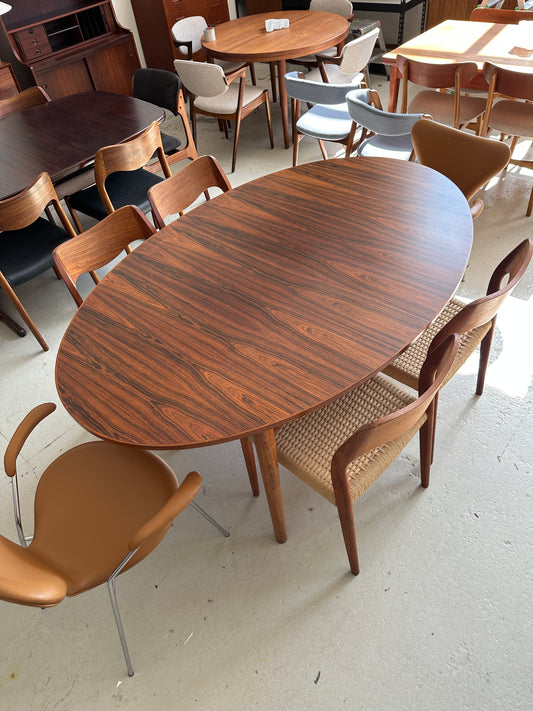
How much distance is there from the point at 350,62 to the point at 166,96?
1322 mm

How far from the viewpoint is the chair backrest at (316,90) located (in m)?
2.81

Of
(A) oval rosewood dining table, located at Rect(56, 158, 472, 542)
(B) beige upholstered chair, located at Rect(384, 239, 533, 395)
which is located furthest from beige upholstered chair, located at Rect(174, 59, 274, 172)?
(B) beige upholstered chair, located at Rect(384, 239, 533, 395)

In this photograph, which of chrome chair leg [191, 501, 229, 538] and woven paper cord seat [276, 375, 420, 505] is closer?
woven paper cord seat [276, 375, 420, 505]

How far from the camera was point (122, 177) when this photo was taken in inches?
118

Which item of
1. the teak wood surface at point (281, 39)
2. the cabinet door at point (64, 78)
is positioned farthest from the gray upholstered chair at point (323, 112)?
the cabinet door at point (64, 78)

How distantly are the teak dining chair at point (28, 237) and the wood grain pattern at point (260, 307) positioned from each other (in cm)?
81

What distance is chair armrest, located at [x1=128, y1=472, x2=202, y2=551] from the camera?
1.17m

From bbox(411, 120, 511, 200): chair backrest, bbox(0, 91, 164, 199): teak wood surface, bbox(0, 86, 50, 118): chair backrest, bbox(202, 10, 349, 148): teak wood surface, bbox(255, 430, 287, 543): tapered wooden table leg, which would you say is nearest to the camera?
bbox(255, 430, 287, 543): tapered wooden table leg

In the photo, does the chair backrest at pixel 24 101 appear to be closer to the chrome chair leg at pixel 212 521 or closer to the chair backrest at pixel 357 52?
the chair backrest at pixel 357 52

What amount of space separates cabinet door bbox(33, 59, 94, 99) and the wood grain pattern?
3.46 meters

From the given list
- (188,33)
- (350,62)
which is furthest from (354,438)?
(188,33)

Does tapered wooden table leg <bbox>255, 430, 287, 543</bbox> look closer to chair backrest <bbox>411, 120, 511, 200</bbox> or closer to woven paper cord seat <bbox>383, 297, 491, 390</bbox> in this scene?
woven paper cord seat <bbox>383, 297, 491, 390</bbox>

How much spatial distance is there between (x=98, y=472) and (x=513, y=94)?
289 centimetres

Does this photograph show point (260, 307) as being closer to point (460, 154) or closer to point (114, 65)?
point (460, 154)
